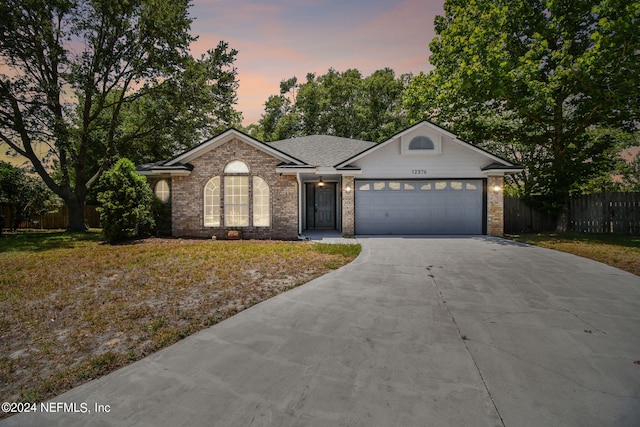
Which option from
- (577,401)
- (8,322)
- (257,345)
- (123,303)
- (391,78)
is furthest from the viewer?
(391,78)

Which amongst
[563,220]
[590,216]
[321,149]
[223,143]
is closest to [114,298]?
[223,143]

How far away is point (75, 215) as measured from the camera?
57.5ft

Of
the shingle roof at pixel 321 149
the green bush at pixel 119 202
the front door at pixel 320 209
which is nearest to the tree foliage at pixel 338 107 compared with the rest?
the shingle roof at pixel 321 149

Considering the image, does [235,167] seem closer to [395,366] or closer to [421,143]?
[421,143]

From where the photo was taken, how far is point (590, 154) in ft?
51.8

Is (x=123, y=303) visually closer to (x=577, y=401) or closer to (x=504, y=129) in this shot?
(x=577, y=401)

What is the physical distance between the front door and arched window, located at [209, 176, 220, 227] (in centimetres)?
542

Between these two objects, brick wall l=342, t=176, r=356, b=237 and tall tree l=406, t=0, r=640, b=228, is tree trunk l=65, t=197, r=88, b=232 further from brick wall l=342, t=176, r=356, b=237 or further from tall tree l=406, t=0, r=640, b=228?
tall tree l=406, t=0, r=640, b=228

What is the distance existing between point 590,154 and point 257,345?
20307 mm

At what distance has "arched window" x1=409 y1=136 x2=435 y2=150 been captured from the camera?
46.0ft

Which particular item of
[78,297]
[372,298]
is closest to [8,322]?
[78,297]

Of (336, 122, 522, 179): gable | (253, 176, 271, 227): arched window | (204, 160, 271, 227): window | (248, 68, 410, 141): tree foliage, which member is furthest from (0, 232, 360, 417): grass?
(248, 68, 410, 141): tree foliage

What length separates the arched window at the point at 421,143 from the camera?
14023mm

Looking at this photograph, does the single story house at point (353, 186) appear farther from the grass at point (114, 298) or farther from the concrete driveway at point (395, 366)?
the concrete driveway at point (395, 366)
